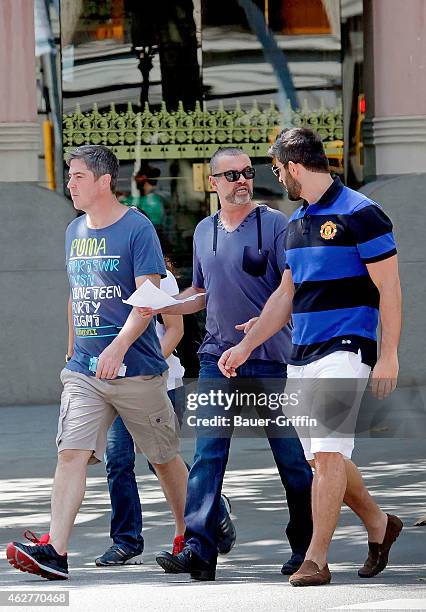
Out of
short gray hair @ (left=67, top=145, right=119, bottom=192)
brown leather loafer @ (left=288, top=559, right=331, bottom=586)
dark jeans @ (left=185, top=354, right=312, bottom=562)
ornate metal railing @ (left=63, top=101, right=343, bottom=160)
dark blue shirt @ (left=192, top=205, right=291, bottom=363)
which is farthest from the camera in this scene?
ornate metal railing @ (left=63, top=101, right=343, bottom=160)

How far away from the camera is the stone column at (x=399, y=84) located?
50.8 feet

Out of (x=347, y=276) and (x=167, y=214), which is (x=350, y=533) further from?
(x=167, y=214)

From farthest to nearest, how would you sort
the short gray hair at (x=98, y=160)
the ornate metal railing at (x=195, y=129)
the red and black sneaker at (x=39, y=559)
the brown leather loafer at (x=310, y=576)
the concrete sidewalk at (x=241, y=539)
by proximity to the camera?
the ornate metal railing at (x=195, y=129)
the short gray hair at (x=98, y=160)
the red and black sneaker at (x=39, y=559)
the brown leather loafer at (x=310, y=576)
the concrete sidewalk at (x=241, y=539)

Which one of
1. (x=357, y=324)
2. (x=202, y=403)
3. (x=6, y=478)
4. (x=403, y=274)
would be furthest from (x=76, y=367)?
(x=403, y=274)

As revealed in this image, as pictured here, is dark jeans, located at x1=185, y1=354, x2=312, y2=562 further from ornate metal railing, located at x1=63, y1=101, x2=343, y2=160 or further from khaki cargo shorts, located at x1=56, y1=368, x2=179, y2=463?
ornate metal railing, located at x1=63, y1=101, x2=343, y2=160

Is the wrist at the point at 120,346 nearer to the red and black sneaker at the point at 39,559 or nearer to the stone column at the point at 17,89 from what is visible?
the red and black sneaker at the point at 39,559

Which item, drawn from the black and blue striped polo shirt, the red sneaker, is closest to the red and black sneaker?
the red sneaker

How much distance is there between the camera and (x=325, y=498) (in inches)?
293

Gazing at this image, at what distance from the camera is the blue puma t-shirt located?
318 inches

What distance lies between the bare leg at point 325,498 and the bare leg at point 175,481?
1.01m

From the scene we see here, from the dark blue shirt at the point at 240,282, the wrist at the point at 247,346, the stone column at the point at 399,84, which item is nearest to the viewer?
the wrist at the point at 247,346

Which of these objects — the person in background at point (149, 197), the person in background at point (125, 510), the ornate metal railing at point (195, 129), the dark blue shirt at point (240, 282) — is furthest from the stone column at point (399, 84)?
the dark blue shirt at point (240, 282)

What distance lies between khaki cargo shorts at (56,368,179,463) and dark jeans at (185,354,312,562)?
28cm

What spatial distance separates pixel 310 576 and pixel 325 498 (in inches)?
13.4
